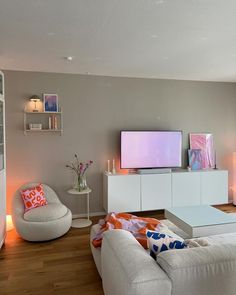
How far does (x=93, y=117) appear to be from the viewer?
4547 mm

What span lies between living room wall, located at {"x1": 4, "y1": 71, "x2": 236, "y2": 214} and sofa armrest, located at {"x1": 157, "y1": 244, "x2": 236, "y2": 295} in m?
3.20

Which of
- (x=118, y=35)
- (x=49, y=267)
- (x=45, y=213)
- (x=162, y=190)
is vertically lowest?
(x=49, y=267)

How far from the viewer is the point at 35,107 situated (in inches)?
167

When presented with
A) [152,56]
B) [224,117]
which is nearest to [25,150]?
[152,56]

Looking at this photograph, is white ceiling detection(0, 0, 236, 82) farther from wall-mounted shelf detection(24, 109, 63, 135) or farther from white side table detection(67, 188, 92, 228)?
Result: white side table detection(67, 188, 92, 228)

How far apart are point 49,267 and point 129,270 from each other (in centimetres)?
176

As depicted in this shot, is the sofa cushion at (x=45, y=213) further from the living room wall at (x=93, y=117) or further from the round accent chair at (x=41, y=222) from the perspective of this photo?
the living room wall at (x=93, y=117)

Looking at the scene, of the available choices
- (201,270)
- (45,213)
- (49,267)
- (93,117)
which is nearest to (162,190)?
(93,117)

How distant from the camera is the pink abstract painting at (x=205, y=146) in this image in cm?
505

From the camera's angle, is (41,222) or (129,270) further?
(41,222)

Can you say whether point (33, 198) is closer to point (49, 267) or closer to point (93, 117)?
point (49, 267)

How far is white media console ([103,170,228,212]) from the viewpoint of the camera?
14.1 feet

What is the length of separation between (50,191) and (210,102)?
3.53m

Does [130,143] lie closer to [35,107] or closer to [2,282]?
[35,107]
